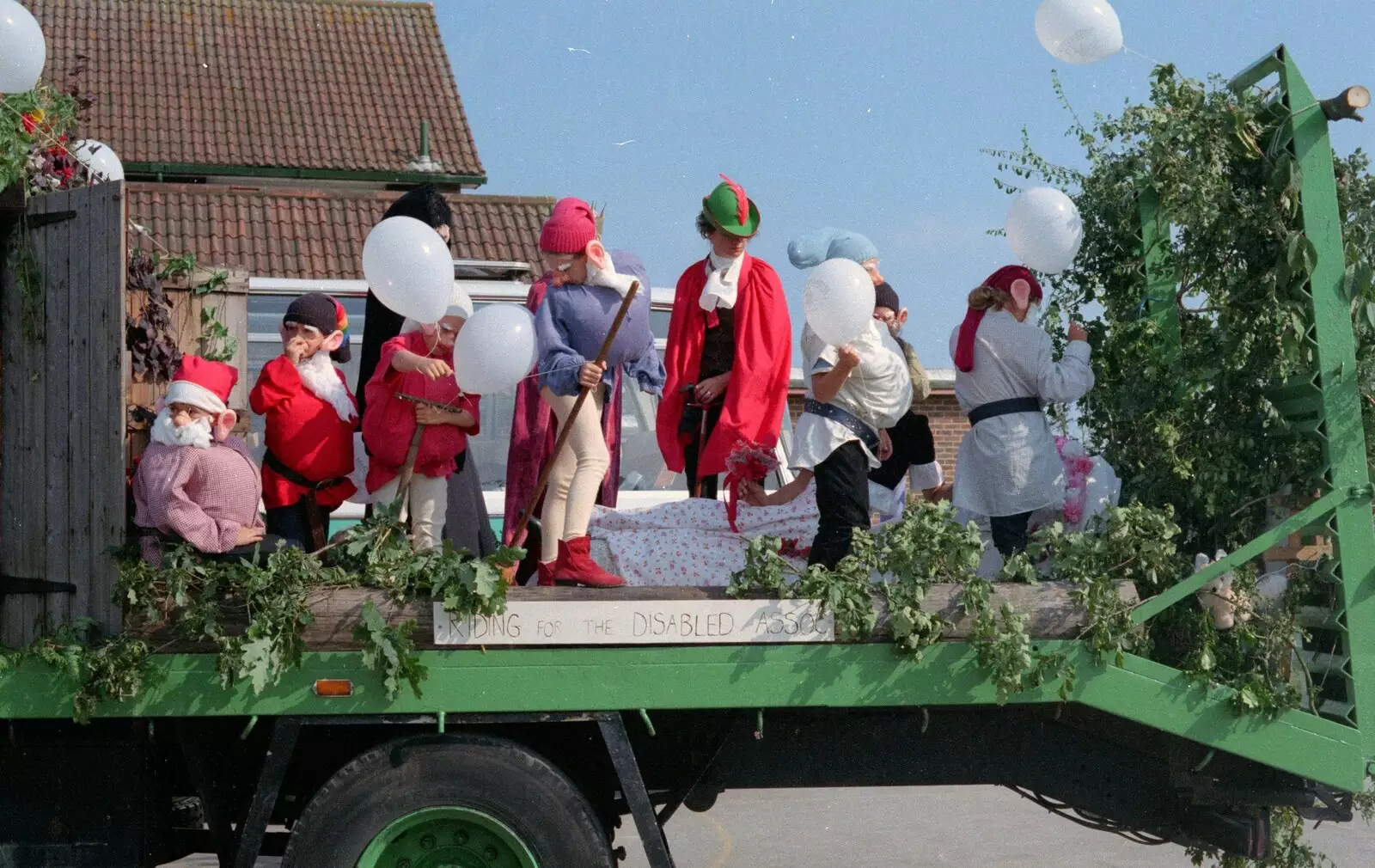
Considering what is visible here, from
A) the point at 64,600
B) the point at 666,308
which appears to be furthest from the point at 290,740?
the point at 666,308

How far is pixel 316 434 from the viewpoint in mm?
5199

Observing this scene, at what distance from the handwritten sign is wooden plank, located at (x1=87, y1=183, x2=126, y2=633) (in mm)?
954

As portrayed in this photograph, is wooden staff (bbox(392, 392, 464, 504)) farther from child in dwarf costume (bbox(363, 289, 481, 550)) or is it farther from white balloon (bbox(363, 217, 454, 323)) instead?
white balloon (bbox(363, 217, 454, 323))

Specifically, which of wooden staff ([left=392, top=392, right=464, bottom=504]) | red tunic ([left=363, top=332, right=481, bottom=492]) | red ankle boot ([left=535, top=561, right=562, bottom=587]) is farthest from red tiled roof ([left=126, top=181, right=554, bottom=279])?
red ankle boot ([left=535, top=561, right=562, bottom=587])

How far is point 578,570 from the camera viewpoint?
477 centimetres

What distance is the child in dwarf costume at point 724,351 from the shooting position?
5613 millimetres

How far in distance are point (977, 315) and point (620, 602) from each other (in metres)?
2.00

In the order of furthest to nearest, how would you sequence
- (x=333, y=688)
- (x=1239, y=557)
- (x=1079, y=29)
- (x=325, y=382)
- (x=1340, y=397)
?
(x=1079, y=29) < (x=325, y=382) < (x=1340, y=397) < (x=1239, y=557) < (x=333, y=688)

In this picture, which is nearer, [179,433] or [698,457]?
[179,433]

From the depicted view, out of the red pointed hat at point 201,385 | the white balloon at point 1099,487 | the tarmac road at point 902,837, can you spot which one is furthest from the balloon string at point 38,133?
the tarmac road at point 902,837

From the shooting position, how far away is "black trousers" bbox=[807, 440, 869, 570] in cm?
505

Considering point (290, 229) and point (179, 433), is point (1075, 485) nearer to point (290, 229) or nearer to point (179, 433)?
point (179, 433)

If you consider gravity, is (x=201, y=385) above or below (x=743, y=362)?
below

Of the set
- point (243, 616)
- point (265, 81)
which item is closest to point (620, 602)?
point (243, 616)
